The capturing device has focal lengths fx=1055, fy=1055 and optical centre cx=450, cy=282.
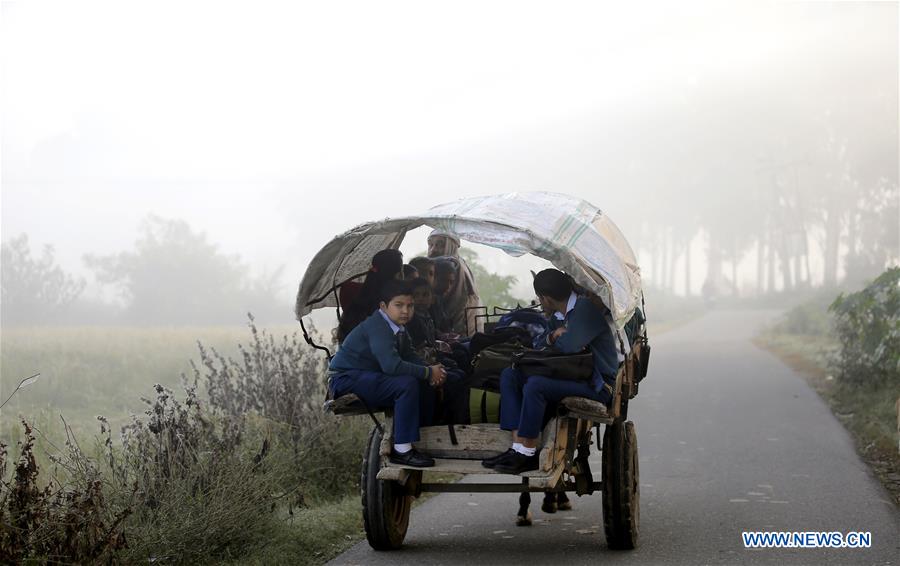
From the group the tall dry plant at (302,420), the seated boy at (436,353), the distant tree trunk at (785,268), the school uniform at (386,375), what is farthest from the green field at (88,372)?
the distant tree trunk at (785,268)

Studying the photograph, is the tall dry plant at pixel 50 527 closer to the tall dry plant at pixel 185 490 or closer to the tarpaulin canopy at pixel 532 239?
the tall dry plant at pixel 185 490

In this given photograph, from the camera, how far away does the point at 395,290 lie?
7.36 metres

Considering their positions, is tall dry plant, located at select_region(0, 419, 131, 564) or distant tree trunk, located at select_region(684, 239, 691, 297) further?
distant tree trunk, located at select_region(684, 239, 691, 297)

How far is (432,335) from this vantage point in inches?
330

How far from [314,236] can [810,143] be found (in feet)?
165

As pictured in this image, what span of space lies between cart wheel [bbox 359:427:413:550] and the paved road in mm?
117

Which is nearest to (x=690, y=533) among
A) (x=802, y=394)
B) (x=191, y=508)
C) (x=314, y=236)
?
(x=191, y=508)

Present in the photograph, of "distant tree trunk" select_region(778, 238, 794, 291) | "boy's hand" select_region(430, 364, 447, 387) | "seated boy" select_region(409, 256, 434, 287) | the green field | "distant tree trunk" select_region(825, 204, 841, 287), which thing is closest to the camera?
"boy's hand" select_region(430, 364, 447, 387)

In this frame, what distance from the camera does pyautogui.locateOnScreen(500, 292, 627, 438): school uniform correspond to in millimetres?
6898

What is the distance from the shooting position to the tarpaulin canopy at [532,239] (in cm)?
711

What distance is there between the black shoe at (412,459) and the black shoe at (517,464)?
0.48 metres

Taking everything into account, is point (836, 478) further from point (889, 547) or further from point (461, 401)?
point (461, 401)

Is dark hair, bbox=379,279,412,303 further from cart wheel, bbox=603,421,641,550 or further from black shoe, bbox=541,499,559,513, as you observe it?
black shoe, bbox=541,499,559,513

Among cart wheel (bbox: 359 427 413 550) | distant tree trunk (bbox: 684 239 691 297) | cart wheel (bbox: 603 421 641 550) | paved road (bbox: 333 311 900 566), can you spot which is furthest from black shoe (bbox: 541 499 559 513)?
distant tree trunk (bbox: 684 239 691 297)
